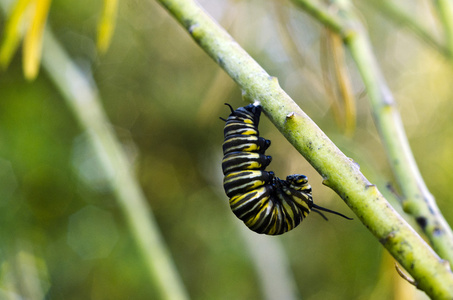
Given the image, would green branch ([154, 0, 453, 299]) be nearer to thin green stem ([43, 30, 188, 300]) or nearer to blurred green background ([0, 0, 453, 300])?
thin green stem ([43, 30, 188, 300])

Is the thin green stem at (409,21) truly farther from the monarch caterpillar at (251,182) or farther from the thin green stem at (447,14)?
the monarch caterpillar at (251,182)

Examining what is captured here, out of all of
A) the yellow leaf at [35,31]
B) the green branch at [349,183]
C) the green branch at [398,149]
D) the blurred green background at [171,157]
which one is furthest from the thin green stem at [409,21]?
the blurred green background at [171,157]

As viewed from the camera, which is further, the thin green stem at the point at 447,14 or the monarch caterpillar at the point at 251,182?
the thin green stem at the point at 447,14

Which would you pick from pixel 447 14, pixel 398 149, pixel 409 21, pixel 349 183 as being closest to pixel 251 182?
pixel 398 149

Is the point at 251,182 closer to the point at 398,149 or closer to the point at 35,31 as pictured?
the point at 398,149

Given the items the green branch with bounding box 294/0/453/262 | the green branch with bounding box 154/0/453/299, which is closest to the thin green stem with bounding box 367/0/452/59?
the green branch with bounding box 294/0/453/262
